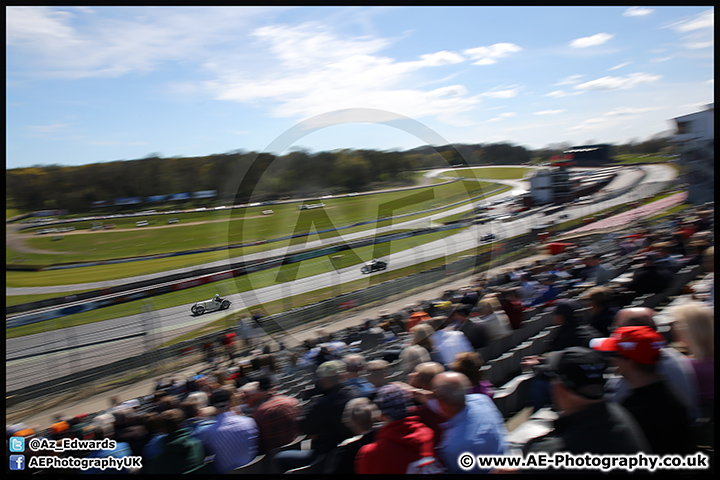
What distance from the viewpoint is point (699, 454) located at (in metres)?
2.80

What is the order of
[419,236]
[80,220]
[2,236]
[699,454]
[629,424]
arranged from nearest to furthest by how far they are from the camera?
[629,424] < [699,454] < [2,236] < [419,236] < [80,220]

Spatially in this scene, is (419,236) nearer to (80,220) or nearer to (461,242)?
(461,242)

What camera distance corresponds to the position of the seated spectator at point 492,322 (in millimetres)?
4312

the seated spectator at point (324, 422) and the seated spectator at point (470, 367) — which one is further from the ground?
the seated spectator at point (470, 367)

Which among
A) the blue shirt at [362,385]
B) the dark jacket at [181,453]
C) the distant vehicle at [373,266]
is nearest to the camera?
the dark jacket at [181,453]

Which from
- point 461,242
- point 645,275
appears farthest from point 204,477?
point 461,242

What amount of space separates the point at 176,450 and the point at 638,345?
2.78 meters

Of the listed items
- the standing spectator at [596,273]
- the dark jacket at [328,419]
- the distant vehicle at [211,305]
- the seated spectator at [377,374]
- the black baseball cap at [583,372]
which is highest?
the standing spectator at [596,273]

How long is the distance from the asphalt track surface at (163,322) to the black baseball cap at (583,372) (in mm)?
7856

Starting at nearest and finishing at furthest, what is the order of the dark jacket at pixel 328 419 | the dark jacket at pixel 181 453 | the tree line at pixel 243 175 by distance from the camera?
the dark jacket at pixel 328 419 < the dark jacket at pixel 181 453 < the tree line at pixel 243 175

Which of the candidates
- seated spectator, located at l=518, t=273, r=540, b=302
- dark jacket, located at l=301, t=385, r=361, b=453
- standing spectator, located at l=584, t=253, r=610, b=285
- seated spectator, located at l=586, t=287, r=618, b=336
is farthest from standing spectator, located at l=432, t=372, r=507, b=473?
standing spectator, located at l=584, t=253, r=610, b=285

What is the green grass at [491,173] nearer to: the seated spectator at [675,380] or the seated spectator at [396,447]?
the seated spectator at [675,380]

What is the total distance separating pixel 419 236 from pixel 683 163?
7574 mm

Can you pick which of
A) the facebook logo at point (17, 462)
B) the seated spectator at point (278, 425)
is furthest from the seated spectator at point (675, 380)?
the facebook logo at point (17, 462)
